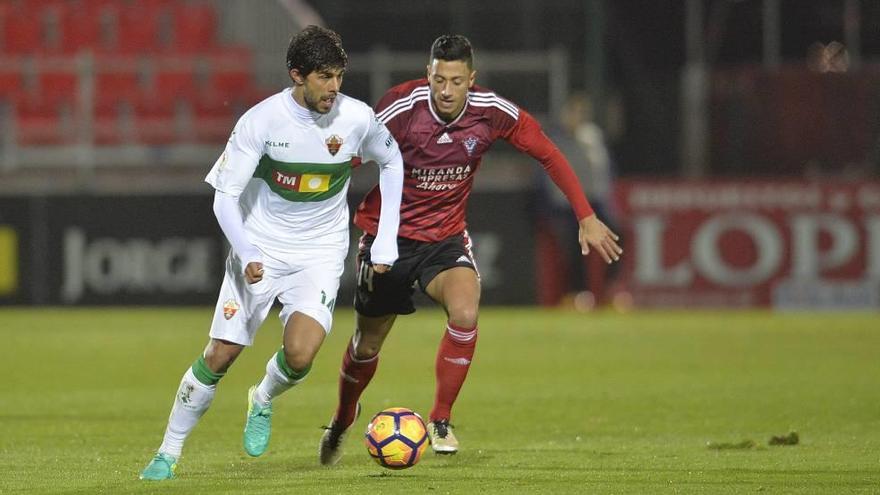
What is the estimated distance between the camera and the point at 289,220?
7.48 m

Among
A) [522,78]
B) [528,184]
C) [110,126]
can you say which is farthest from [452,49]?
[110,126]

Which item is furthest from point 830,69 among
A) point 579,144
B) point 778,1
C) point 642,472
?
point 642,472

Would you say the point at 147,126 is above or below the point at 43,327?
above

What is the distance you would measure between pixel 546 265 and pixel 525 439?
31.9ft

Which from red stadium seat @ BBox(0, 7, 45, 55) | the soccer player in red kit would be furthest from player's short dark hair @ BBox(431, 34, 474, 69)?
red stadium seat @ BBox(0, 7, 45, 55)

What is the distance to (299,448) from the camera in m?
8.48

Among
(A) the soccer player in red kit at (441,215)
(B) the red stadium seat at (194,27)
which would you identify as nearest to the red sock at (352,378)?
(A) the soccer player in red kit at (441,215)

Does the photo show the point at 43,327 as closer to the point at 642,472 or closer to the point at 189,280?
the point at 189,280

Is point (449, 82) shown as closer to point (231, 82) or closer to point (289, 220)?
point (289, 220)

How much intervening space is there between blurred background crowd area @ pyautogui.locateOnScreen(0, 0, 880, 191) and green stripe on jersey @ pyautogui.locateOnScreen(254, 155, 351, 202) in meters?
10.4

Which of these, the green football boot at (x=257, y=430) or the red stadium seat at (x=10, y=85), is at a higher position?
the red stadium seat at (x=10, y=85)

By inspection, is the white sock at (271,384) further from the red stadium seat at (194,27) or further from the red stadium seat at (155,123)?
the red stadium seat at (194,27)

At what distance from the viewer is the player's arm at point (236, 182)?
23.0 ft

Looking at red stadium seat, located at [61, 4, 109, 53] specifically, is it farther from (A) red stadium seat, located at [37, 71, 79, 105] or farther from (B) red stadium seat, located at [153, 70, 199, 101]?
(B) red stadium seat, located at [153, 70, 199, 101]
